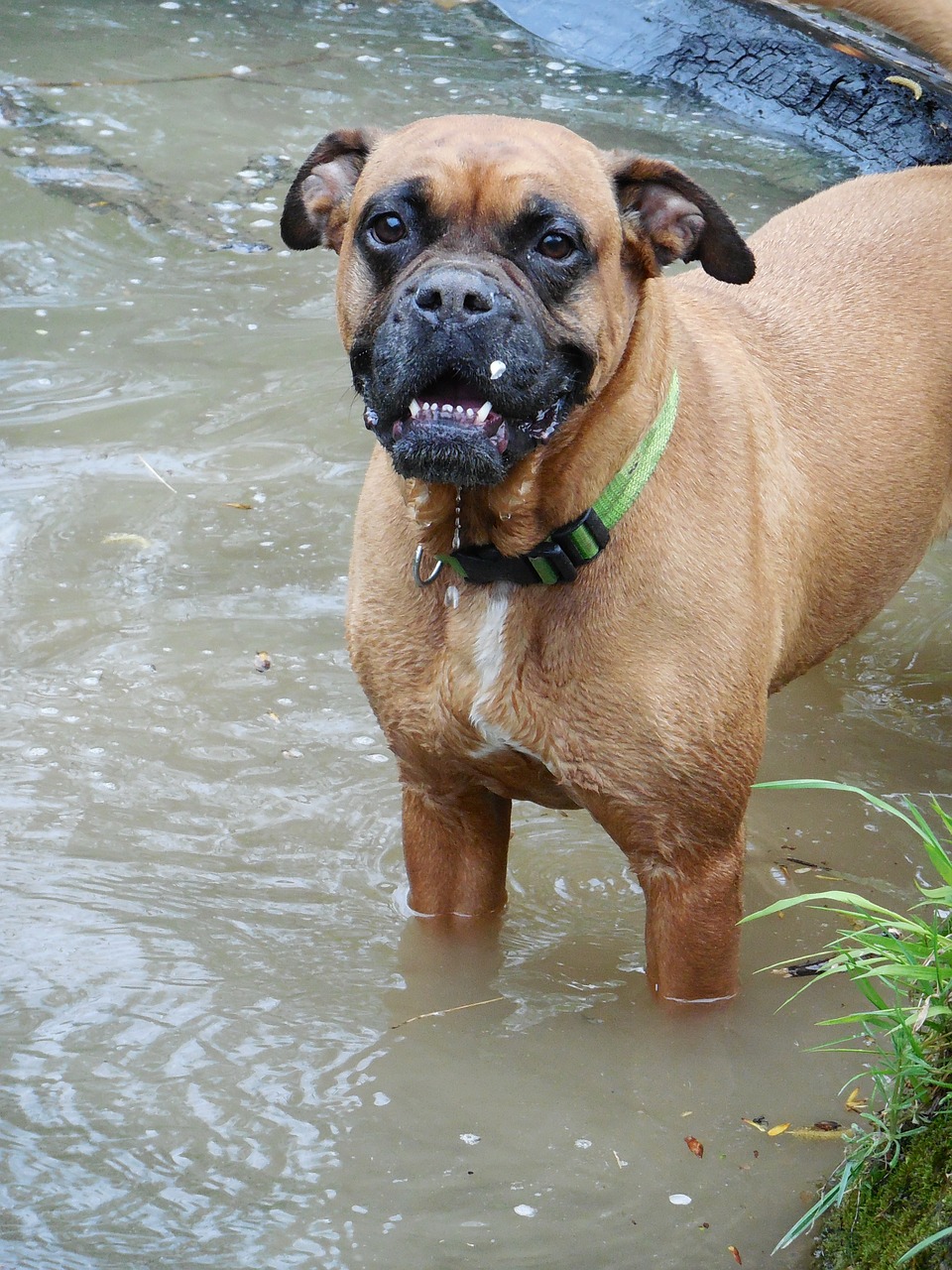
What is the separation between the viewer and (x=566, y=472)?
111 inches

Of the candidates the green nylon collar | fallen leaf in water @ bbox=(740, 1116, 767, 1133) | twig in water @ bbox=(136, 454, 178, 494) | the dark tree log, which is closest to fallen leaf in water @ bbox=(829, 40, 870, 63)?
the dark tree log

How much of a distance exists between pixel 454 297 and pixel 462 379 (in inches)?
7.4

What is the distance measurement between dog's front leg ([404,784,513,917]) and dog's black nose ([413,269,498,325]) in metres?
1.22

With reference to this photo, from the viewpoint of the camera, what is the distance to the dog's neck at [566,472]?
2785 millimetres

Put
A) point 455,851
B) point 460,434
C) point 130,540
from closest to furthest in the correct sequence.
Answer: point 460,434 < point 455,851 < point 130,540

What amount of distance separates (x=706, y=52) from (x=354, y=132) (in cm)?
657

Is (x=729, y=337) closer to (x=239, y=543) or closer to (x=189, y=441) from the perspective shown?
(x=239, y=543)

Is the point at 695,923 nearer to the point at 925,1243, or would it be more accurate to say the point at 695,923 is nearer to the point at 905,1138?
the point at 905,1138

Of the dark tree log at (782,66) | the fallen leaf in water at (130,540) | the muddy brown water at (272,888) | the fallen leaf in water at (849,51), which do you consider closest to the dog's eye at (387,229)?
the muddy brown water at (272,888)

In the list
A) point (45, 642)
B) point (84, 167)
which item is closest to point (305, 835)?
point (45, 642)

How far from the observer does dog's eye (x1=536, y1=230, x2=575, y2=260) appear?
269 cm

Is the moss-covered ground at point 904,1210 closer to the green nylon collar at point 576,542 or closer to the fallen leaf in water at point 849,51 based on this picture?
the green nylon collar at point 576,542

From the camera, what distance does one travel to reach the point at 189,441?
5.61 metres

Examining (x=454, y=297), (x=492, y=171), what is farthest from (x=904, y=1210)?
(x=492, y=171)
